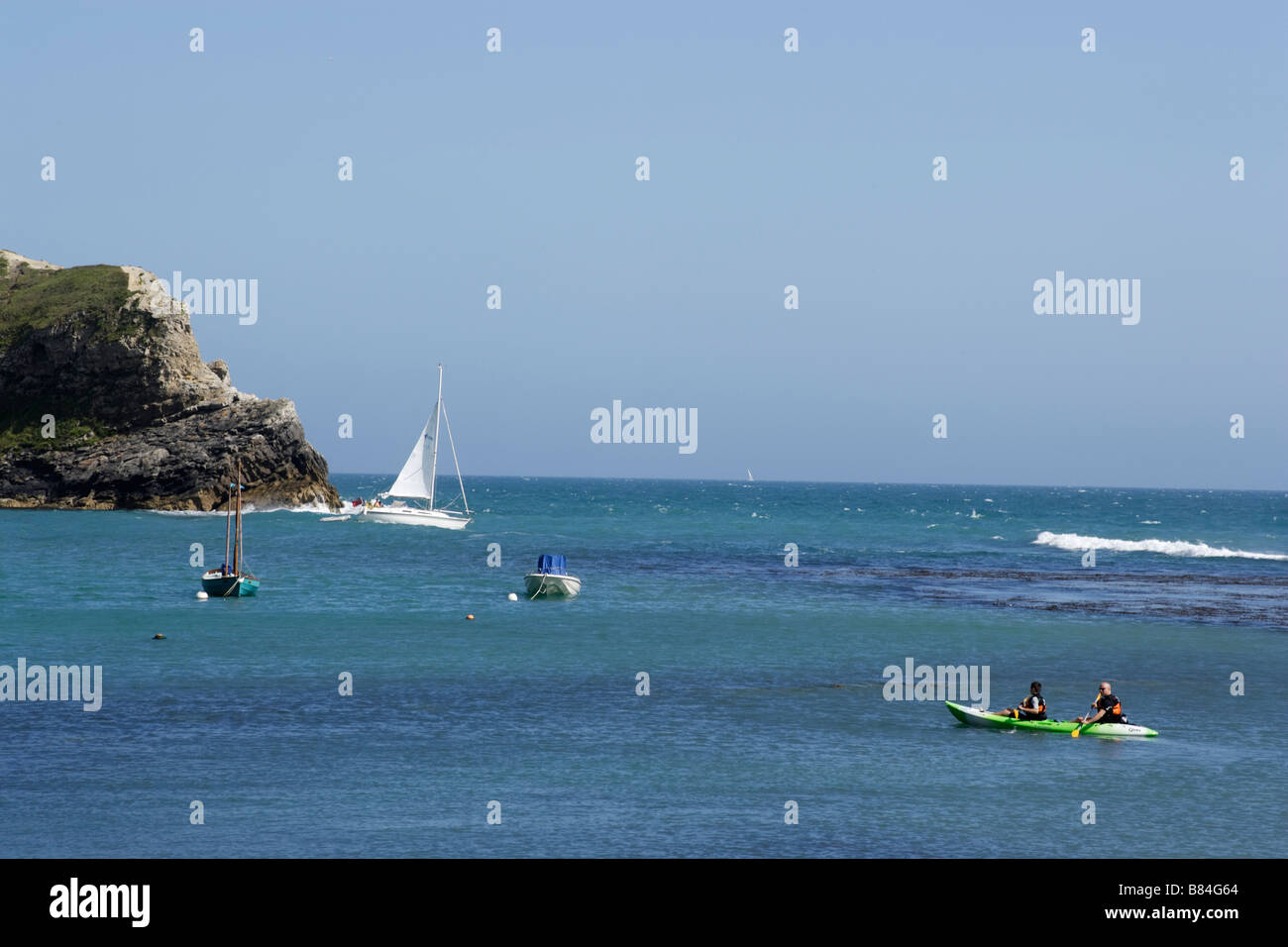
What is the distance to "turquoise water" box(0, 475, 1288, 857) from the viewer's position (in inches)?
825

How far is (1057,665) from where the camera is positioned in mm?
41031

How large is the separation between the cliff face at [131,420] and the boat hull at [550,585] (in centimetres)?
7234

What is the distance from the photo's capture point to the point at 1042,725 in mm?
30469

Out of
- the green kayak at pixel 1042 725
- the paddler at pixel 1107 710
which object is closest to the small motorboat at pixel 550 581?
the green kayak at pixel 1042 725

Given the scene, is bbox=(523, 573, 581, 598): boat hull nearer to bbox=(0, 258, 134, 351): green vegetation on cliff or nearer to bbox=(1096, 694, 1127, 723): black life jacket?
bbox=(1096, 694, 1127, 723): black life jacket

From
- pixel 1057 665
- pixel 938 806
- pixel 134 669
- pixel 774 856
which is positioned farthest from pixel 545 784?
pixel 1057 665

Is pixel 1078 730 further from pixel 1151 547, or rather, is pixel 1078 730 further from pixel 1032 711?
pixel 1151 547

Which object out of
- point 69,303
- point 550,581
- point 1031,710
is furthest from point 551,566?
point 69,303

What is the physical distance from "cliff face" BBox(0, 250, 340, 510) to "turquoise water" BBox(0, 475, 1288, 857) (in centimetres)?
4885

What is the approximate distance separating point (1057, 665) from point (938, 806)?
20.1m

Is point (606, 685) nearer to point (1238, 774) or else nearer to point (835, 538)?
point (1238, 774)

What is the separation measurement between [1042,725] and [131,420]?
117621 mm

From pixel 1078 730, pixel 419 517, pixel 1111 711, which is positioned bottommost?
pixel 1078 730
